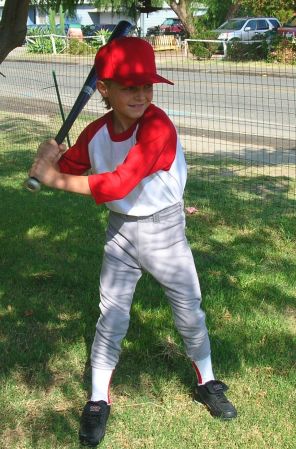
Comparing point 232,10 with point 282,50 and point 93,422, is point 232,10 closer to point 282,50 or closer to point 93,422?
point 282,50

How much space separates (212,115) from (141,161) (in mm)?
9561

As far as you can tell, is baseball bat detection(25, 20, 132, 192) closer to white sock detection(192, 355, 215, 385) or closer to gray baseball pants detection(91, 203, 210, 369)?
gray baseball pants detection(91, 203, 210, 369)

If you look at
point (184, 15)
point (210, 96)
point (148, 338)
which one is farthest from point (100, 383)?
point (184, 15)

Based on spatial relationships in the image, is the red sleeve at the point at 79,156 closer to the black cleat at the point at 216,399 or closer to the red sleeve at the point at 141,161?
the red sleeve at the point at 141,161

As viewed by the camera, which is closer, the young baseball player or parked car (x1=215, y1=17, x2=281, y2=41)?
the young baseball player

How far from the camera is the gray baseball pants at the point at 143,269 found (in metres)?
2.55

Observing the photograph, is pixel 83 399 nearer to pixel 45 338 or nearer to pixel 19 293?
pixel 45 338

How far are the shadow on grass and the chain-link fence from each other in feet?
3.91

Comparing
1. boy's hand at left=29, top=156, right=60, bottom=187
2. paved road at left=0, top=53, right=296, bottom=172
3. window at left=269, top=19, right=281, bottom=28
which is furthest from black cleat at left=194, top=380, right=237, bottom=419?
window at left=269, top=19, right=281, bottom=28

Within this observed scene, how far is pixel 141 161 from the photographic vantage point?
2.30 meters

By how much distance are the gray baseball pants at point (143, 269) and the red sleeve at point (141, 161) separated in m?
0.26

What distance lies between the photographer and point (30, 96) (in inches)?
576

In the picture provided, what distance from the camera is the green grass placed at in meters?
2.71

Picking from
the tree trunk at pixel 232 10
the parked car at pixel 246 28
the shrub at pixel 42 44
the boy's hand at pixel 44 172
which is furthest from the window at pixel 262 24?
the boy's hand at pixel 44 172
